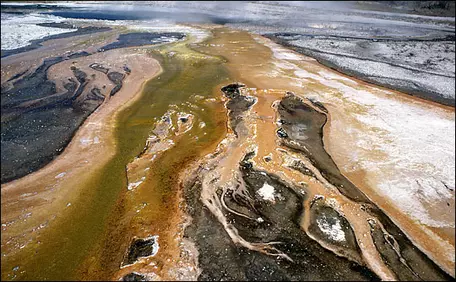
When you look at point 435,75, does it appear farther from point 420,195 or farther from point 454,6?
point 454,6

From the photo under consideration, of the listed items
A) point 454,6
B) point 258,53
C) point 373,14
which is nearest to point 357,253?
point 258,53

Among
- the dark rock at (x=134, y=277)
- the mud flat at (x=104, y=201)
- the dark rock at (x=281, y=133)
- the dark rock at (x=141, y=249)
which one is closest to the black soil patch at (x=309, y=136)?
the dark rock at (x=281, y=133)

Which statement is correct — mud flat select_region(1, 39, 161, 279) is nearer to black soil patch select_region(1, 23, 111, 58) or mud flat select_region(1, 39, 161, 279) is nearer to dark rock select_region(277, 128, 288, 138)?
dark rock select_region(277, 128, 288, 138)

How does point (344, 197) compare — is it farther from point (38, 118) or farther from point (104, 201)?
point (38, 118)

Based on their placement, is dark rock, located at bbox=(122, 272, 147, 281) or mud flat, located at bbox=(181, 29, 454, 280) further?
mud flat, located at bbox=(181, 29, 454, 280)

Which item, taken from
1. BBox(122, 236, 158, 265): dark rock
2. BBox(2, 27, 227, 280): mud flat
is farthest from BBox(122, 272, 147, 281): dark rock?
BBox(122, 236, 158, 265): dark rock

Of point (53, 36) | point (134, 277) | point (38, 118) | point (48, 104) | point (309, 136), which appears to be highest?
A: point (53, 36)

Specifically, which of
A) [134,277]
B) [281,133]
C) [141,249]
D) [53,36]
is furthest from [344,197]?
[53,36]

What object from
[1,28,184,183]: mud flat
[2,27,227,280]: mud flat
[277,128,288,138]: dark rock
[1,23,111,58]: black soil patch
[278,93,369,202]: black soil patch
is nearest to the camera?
[2,27,227,280]: mud flat

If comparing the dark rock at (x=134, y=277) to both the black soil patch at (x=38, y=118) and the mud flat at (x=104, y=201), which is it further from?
the black soil patch at (x=38, y=118)

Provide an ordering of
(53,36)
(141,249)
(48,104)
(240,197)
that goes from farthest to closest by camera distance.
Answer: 1. (53,36)
2. (48,104)
3. (240,197)
4. (141,249)

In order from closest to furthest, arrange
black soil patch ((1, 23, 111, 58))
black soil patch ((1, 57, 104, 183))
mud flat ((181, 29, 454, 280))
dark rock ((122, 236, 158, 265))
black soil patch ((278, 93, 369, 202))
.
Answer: dark rock ((122, 236, 158, 265)), mud flat ((181, 29, 454, 280)), black soil patch ((278, 93, 369, 202)), black soil patch ((1, 57, 104, 183)), black soil patch ((1, 23, 111, 58))

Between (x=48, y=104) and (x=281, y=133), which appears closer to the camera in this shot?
(x=281, y=133)
